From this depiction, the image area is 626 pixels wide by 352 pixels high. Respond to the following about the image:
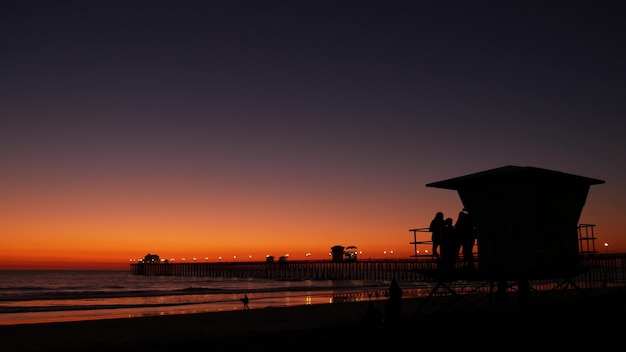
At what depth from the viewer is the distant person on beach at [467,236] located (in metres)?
13.8

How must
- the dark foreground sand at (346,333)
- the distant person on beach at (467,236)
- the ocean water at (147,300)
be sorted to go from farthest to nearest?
the ocean water at (147,300), the distant person on beach at (467,236), the dark foreground sand at (346,333)

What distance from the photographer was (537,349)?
9.93 m

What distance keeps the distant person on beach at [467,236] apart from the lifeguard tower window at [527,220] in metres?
0.25

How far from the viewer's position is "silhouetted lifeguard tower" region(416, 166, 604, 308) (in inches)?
488

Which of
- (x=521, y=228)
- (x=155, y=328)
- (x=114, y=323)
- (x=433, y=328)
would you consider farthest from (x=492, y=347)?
(x=114, y=323)

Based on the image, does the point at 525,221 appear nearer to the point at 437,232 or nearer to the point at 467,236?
the point at 467,236

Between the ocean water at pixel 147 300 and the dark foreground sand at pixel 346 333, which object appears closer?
the dark foreground sand at pixel 346 333

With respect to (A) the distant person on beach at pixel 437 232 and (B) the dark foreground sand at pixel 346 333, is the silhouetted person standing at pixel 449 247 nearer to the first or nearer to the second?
(A) the distant person on beach at pixel 437 232

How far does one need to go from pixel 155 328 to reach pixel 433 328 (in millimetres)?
8640

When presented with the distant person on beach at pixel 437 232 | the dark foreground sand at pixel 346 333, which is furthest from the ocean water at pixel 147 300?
the distant person on beach at pixel 437 232

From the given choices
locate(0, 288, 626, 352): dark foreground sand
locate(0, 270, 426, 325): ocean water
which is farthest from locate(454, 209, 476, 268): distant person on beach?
locate(0, 270, 426, 325): ocean water

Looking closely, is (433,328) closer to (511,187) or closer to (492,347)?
(492,347)

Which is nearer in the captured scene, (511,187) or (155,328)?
(511,187)

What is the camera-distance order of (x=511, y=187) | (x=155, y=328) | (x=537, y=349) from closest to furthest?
(x=537, y=349), (x=511, y=187), (x=155, y=328)
